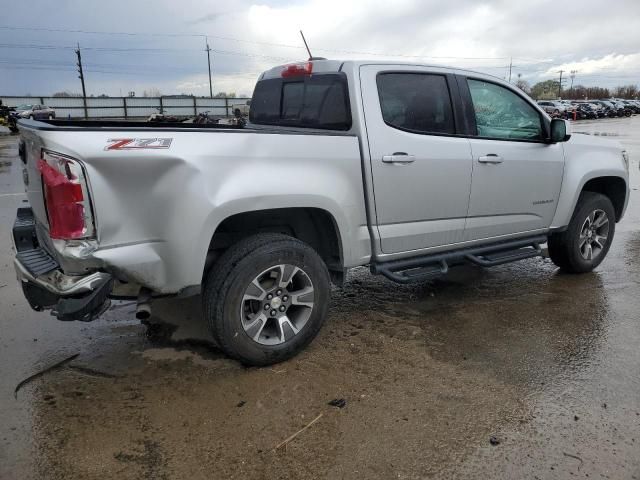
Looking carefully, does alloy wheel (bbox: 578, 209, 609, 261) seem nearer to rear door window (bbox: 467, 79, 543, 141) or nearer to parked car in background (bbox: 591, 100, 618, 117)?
rear door window (bbox: 467, 79, 543, 141)

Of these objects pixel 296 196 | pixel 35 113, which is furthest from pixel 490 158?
pixel 35 113

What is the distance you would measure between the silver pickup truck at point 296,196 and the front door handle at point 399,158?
2 cm

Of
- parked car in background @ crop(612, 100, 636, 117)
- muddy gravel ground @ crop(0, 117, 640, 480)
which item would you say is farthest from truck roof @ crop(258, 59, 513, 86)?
parked car in background @ crop(612, 100, 636, 117)

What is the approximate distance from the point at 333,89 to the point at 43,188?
206 cm

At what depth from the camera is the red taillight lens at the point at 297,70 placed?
4141 millimetres

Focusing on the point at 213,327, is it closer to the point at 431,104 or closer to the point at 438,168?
the point at 438,168

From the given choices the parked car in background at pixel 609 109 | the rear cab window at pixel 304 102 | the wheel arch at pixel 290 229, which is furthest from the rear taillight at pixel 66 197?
the parked car in background at pixel 609 109

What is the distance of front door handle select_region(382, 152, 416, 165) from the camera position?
375 centimetres

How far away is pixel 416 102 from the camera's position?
409 centimetres

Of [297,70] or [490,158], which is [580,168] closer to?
[490,158]

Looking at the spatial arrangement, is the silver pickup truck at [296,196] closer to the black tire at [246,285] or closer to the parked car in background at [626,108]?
the black tire at [246,285]

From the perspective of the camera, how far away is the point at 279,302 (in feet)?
11.4

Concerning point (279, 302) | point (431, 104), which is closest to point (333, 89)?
point (431, 104)

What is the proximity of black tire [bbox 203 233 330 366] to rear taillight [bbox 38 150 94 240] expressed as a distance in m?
0.80
